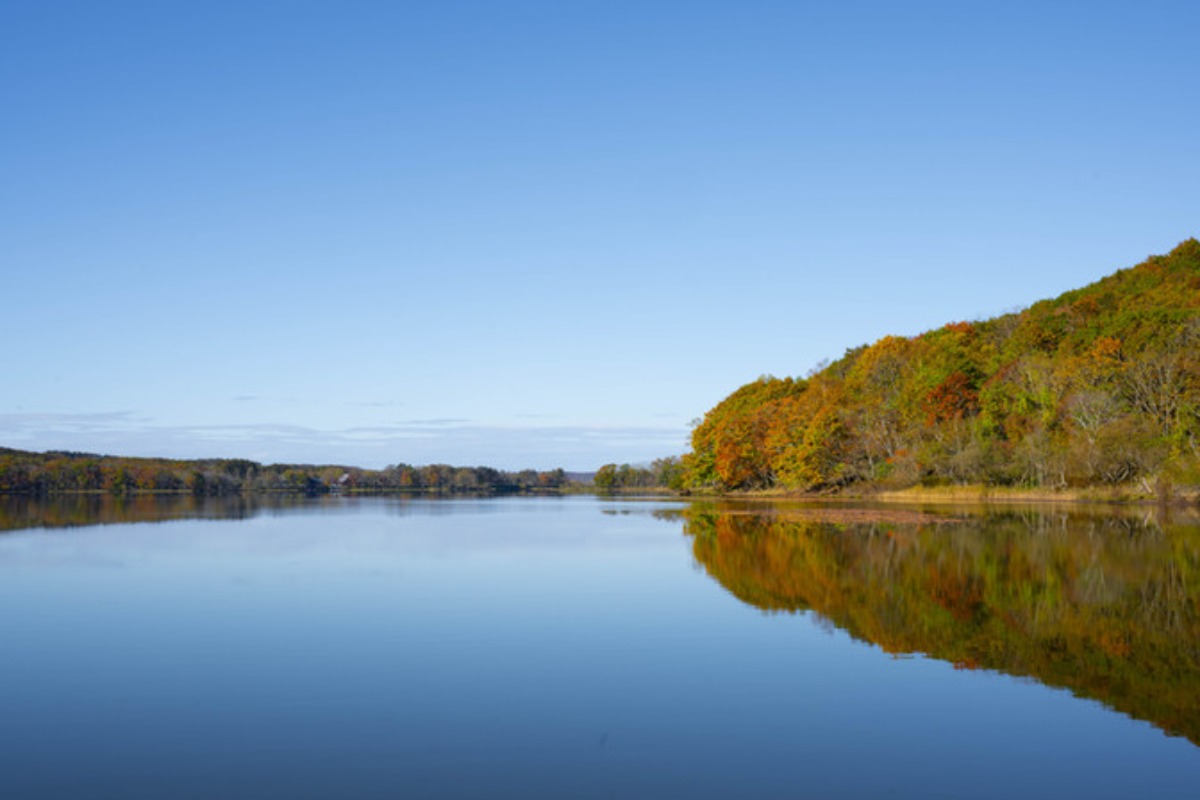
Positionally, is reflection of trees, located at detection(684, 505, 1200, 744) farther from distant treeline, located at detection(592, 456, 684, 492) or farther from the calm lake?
distant treeline, located at detection(592, 456, 684, 492)

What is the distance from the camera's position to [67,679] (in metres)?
11.8

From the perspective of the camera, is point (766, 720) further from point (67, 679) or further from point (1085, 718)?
point (67, 679)

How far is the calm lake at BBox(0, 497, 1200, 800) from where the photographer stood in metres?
8.05

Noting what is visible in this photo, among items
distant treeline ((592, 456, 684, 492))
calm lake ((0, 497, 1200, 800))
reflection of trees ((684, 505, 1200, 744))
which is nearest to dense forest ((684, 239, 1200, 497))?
reflection of trees ((684, 505, 1200, 744))

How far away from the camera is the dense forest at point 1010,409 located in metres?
56.5

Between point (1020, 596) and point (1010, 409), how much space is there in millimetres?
53093

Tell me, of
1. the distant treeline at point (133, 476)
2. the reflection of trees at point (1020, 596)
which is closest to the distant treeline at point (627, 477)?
the distant treeline at point (133, 476)

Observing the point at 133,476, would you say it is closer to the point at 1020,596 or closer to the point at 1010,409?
the point at 1010,409

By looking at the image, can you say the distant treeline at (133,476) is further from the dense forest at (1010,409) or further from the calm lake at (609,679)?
the calm lake at (609,679)

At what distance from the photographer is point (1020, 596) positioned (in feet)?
59.9

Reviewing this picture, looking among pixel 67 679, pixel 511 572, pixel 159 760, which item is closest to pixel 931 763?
pixel 159 760

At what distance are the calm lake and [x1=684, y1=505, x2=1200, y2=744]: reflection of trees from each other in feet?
0.32

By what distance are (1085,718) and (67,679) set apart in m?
12.2

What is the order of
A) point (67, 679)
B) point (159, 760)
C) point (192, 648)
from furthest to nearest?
point (192, 648) → point (67, 679) → point (159, 760)
